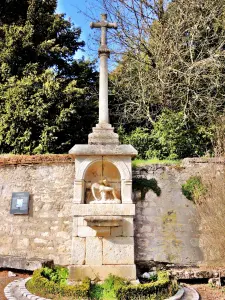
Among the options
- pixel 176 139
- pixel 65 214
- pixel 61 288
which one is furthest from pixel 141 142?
pixel 61 288

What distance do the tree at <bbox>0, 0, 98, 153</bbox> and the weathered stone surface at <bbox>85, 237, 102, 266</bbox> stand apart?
215 inches

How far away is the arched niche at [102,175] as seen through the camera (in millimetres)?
6051

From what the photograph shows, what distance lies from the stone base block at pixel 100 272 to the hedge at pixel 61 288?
0.31m

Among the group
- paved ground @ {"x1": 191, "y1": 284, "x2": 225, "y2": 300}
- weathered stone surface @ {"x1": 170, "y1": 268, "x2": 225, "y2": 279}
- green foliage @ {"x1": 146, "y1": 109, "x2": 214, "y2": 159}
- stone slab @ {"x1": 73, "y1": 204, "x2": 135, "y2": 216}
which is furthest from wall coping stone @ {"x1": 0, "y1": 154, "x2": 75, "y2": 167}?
paved ground @ {"x1": 191, "y1": 284, "x2": 225, "y2": 300}

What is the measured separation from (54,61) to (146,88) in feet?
12.9

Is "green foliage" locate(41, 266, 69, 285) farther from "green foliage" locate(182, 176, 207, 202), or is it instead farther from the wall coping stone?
"green foliage" locate(182, 176, 207, 202)

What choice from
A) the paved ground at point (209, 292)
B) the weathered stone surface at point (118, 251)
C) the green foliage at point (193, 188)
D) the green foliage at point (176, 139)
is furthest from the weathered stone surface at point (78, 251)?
the green foliage at point (176, 139)

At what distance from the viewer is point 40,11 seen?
12.2m

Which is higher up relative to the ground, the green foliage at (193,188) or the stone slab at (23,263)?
the green foliage at (193,188)

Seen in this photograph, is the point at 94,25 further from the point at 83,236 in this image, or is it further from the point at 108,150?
the point at 83,236

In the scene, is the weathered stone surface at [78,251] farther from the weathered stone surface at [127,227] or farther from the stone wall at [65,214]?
the stone wall at [65,214]

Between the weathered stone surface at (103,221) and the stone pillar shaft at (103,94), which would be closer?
the weathered stone surface at (103,221)

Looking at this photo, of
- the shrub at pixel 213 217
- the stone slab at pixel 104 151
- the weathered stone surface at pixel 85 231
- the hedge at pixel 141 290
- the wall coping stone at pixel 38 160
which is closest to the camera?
the hedge at pixel 141 290

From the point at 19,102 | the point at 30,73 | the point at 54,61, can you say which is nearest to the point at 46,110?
the point at 19,102
